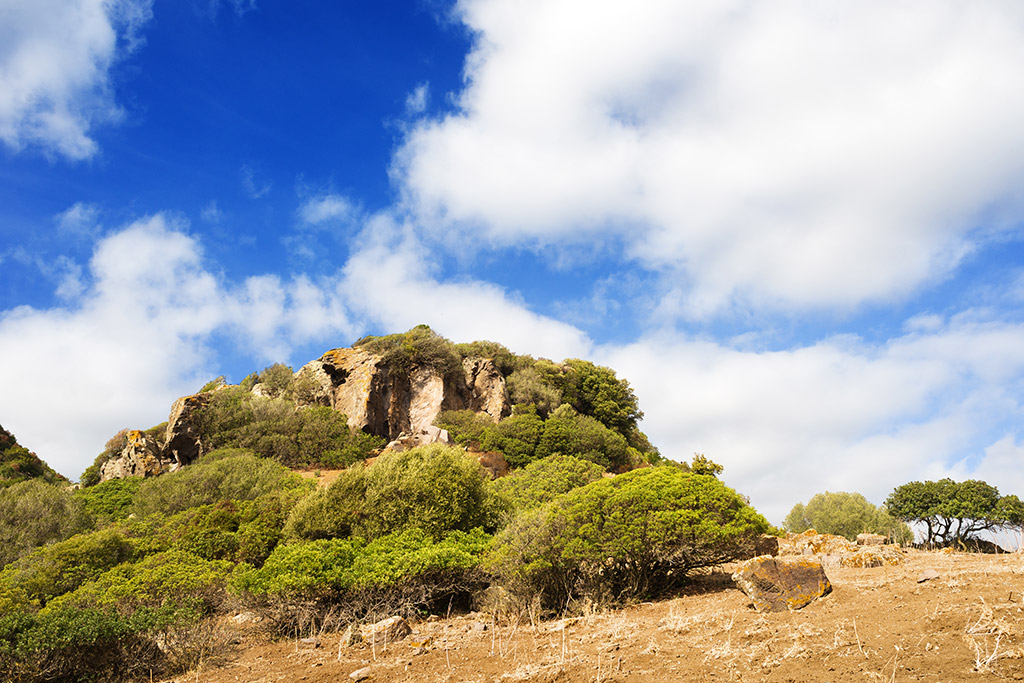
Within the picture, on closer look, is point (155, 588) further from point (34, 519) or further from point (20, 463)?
point (20, 463)

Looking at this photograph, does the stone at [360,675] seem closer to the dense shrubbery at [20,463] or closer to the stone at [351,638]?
the stone at [351,638]

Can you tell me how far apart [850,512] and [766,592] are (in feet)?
150

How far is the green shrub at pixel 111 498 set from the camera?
3011 centimetres

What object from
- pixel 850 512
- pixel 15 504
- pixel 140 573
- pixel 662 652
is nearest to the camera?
pixel 662 652

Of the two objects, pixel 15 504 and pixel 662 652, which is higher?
pixel 15 504

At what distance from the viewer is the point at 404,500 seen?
Result: 54.5 feet

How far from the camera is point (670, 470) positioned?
50.8 ft

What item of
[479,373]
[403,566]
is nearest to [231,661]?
[403,566]

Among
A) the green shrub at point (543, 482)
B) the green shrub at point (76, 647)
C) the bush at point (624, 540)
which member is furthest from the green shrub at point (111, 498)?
the bush at point (624, 540)

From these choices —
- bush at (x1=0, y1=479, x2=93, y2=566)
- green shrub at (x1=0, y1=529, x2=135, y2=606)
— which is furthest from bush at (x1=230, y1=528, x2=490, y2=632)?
bush at (x1=0, y1=479, x2=93, y2=566)

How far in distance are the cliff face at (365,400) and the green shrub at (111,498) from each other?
13.0 feet

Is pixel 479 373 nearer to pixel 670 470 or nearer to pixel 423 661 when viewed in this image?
pixel 670 470

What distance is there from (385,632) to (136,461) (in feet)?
130

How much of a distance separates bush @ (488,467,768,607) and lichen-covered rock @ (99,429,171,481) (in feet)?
126
